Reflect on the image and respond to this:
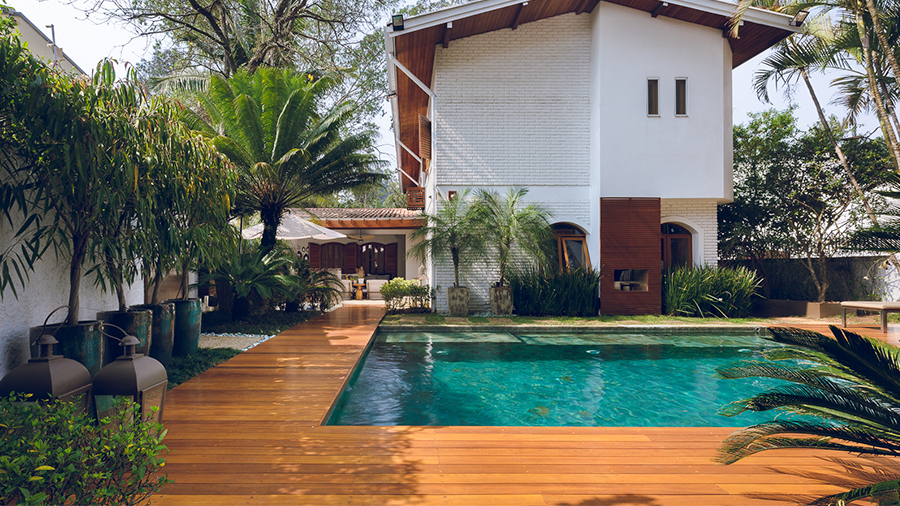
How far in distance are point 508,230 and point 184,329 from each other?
6.75 metres

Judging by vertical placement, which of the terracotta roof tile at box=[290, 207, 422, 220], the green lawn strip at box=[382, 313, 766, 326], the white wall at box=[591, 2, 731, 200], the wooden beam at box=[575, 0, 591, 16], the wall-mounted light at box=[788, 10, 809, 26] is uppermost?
the wooden beam at box=[575, 0, 591, 16]

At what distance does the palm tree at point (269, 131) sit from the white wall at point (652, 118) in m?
6.02

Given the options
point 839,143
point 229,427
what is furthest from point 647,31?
point 229,427

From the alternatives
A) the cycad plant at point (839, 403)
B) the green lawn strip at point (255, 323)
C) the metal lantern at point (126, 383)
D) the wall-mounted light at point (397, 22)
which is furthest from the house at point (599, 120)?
the cycad plant at point (839, 403)

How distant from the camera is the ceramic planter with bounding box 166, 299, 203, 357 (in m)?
6.58

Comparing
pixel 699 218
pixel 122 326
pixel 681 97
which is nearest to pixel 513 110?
pixel 681 97

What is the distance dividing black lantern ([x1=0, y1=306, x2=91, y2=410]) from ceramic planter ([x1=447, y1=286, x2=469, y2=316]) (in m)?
8.73

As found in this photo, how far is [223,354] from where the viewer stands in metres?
6.78

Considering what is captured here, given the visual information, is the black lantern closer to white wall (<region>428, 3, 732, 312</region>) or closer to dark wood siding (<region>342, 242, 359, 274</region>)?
white wall (<region>428, 3, 732, 312</region>)

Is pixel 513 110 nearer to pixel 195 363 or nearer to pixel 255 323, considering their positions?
pixel 255 323

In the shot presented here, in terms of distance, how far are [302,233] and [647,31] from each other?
381 inches

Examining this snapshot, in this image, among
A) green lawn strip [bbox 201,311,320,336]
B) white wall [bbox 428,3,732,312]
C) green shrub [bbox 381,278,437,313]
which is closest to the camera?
green lawn strip [bbox 201,311,320,336]

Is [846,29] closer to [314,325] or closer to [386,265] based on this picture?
[314,325]

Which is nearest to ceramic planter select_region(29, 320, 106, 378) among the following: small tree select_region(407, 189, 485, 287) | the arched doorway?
small tree select_region(407, 189, 485, 287)
